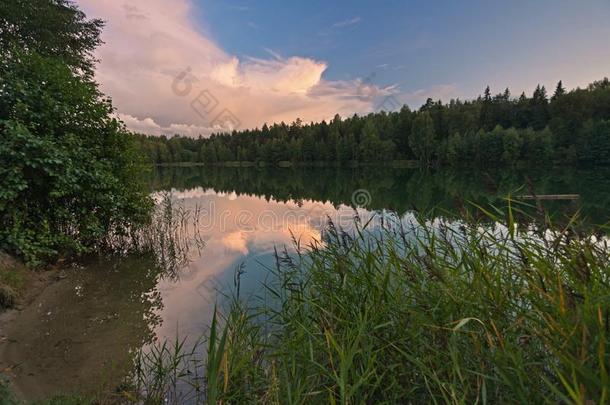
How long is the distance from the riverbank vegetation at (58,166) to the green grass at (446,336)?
5568 mm

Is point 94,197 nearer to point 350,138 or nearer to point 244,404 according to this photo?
point 244,404

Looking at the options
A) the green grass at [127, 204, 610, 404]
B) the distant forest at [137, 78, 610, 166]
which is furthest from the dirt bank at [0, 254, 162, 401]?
the distant forest at [137, 78, 610, 166]

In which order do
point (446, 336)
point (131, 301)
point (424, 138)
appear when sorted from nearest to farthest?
point (446, 336) → point (131, 301) → point (424, 138)

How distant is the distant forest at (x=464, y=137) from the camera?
5819 centimetres

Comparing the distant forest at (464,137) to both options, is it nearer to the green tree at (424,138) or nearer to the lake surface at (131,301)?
Result: the green tree at (424,138)

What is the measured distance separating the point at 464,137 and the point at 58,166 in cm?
7050

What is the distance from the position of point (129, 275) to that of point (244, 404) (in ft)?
19.6

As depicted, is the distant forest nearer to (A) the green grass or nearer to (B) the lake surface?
(B) the lake surface

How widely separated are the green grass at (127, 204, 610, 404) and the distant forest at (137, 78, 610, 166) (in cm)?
5803

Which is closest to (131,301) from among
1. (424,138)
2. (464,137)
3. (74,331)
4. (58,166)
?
(74,331)

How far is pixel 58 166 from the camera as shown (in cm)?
652

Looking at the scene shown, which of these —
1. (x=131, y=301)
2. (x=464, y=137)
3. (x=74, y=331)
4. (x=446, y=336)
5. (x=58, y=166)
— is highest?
(x=464, y=137)

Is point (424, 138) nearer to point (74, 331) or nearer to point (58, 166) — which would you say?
point (58, 166)

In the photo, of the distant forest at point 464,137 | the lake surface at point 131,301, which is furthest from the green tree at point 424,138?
the lake surface at point 131,301
